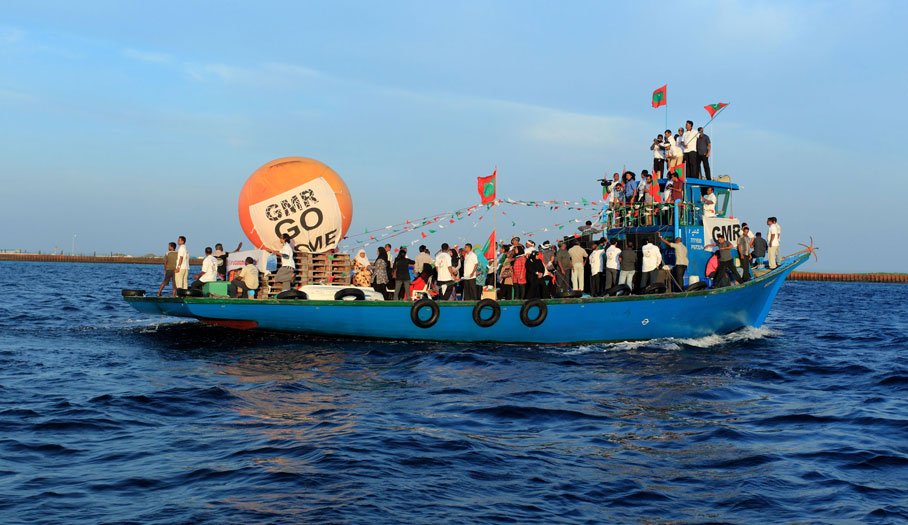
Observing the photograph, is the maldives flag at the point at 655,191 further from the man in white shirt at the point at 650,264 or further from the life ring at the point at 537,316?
the life ring at the point at 537,316

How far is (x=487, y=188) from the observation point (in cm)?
1925

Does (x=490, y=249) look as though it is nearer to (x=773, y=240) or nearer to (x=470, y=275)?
(x=470, y=275)

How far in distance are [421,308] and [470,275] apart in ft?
5.70

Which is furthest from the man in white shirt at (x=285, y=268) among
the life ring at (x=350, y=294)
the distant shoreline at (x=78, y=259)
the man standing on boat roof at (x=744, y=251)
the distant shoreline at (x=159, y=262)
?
the distant shoreline at (x=78, y=259)

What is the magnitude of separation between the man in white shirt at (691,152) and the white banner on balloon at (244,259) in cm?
1208

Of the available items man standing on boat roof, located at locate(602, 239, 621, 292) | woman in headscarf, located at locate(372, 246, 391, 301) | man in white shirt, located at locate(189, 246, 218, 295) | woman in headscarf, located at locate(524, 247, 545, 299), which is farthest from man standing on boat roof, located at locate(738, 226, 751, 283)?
man in white shirt, located at locate(189, 246, 218, 295)

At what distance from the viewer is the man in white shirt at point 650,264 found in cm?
1970

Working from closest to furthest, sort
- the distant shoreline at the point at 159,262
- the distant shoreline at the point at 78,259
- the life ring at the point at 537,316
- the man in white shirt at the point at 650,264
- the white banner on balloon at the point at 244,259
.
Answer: the life ring at the point at 537,316, the man in white shirt at the point at 650,264, the white banner on balloon at the point at 244,259, the distant shoreline at the point at 159,262, the distant shoreline at the point at 78,259

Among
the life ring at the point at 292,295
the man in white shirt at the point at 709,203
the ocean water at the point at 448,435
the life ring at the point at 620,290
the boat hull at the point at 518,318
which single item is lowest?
the ocean water at the point at 448,435

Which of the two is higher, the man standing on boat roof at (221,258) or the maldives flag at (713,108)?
the maldives flag at (713,108)

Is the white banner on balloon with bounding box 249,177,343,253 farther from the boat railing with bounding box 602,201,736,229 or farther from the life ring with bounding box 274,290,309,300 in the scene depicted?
the boat railing with bounding box 602,201,736,229

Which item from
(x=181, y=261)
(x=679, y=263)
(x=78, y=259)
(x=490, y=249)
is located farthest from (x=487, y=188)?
(x=78, y=259)

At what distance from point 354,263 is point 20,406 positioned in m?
11.7

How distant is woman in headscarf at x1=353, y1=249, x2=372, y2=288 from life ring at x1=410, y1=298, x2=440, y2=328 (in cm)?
340
